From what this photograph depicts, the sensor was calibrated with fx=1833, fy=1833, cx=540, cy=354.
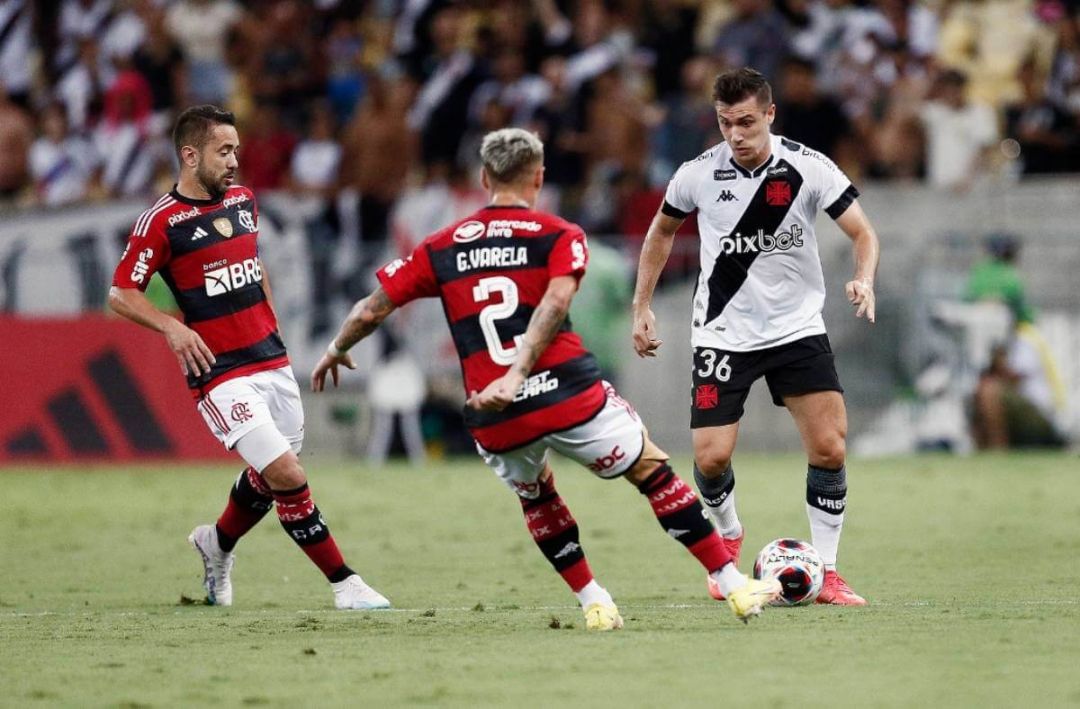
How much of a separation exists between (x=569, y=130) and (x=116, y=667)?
1439 centimetres

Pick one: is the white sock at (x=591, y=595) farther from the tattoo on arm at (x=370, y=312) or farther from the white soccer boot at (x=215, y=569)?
the white soccer boot at (x=215, y=569)

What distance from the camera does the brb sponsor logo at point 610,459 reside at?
7.98 m

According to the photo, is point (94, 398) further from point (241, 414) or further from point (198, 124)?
point (241, 414)

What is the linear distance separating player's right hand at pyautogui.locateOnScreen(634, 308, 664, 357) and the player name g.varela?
1.60 m

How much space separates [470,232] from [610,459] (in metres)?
1.17

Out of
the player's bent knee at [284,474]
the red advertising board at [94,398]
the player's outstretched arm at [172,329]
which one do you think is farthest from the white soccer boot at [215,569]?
the red advertising board at [94,398]

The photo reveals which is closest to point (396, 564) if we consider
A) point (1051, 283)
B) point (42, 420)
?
point (42, 420)

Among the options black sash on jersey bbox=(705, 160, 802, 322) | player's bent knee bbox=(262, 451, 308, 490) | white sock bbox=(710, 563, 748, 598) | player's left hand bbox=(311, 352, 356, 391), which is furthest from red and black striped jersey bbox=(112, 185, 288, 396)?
white sock bbox=(710, 563, 748, 598)

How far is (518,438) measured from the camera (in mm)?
7957

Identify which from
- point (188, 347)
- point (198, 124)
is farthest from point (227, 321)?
point (198, 124)

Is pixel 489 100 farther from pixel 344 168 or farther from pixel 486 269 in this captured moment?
pixel 486 269

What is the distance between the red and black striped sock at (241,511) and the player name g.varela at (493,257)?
2.56 m

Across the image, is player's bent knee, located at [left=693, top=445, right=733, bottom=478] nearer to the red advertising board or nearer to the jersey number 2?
the jersey number 2

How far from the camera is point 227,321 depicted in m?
9.73
